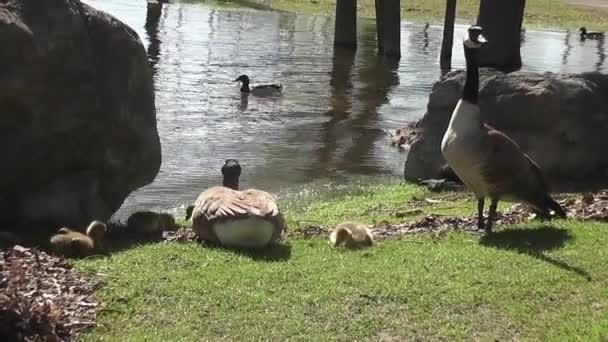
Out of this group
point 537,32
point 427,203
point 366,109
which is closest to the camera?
point 427,203

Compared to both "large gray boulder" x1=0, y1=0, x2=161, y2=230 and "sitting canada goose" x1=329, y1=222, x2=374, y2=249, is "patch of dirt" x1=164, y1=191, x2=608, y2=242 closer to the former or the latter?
"sitting canada goose" x1=329, y1=222, x2=374, y2=249

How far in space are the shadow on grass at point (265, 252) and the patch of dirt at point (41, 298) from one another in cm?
144

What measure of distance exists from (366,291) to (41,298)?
2.31 meters

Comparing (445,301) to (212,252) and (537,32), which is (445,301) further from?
(537,32)

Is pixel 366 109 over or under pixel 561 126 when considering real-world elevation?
under

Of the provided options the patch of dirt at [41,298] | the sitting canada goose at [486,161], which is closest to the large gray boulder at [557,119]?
the sitting canada goose at [486,161]

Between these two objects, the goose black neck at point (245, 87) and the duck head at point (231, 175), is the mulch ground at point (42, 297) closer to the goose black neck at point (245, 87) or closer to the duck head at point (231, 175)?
the duck head at point (231, 175)

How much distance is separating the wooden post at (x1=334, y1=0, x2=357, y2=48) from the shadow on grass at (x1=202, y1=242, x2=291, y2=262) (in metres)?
28.5

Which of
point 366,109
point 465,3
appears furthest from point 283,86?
point 465,3

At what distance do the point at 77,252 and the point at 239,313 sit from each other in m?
2.03

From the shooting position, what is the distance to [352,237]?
27.8 feet

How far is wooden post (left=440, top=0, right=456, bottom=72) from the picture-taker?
30969 millimetres

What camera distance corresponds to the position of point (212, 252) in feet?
25.8

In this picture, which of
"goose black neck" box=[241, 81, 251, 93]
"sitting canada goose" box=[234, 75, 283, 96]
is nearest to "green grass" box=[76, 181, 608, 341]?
"sitting canada goose" box=[234, 75, 283, 96]
